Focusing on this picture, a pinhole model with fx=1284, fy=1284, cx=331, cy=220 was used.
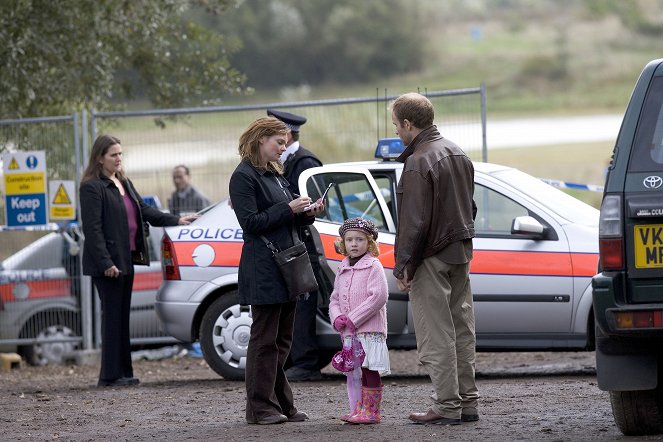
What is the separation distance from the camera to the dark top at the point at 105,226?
9.84 metres

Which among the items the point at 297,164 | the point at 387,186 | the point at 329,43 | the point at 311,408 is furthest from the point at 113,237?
the point at 329,43

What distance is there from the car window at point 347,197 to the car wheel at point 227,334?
100cm

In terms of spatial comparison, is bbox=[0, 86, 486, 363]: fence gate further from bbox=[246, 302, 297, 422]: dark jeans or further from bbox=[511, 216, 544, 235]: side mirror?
bbox=[246, 302, 297, 422]: dark jeans

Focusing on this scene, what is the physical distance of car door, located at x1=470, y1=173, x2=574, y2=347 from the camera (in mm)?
9352

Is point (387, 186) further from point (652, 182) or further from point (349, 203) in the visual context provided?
point (652, 182)

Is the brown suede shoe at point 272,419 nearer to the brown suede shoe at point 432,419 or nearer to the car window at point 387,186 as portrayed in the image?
the brown suede shoe at point 432,419

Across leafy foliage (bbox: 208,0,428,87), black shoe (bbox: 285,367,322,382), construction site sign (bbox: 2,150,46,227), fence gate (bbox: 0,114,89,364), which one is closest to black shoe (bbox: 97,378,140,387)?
black shoe (bbox: 285,367,322,382)

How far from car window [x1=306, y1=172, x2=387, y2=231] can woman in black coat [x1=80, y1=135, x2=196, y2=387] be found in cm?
108

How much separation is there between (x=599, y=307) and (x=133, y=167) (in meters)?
7.76

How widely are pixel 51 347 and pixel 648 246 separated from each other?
7935 mm

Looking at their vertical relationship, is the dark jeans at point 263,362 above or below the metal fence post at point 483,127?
below

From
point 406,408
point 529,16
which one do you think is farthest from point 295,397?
point 529,16

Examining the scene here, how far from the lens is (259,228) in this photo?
730 centimetres

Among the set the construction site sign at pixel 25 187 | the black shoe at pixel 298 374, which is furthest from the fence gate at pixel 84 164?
the black shoe at pixel 298 374
